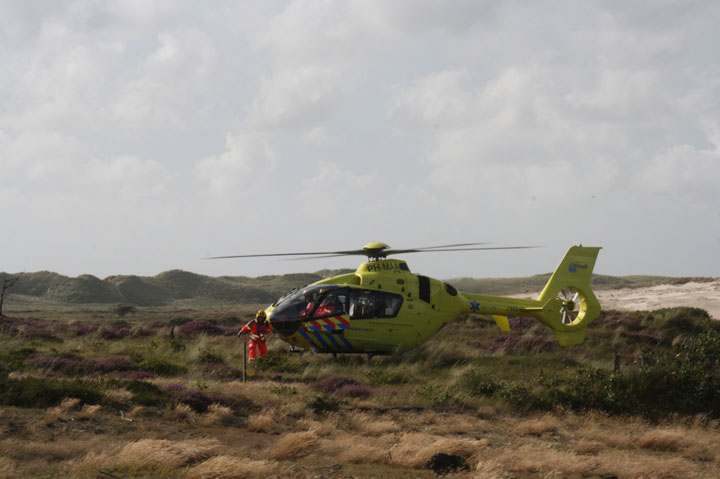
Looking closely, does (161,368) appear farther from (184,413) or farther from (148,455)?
(148,455)

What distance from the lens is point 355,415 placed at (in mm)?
11602

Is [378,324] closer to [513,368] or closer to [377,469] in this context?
[513,368]

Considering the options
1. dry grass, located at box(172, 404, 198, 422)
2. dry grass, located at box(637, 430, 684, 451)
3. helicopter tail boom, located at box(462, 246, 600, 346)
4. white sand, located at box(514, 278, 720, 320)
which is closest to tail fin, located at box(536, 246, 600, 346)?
helicopter tail boom, located at box(462, 246, 600, 346)

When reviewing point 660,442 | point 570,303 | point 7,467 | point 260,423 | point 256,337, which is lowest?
point 660,442

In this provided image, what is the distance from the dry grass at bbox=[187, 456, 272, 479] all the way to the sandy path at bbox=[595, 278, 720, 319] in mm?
44215

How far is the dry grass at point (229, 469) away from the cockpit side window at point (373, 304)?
11061 mm

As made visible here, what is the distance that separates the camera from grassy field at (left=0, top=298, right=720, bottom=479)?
7977mm

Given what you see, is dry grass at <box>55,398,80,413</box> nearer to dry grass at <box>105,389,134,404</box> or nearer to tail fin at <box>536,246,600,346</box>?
dry grass at <box>105,389,134,404</box>

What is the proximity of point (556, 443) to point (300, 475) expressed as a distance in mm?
5286

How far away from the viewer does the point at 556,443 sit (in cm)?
1024

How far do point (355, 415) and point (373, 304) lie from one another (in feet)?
23.7

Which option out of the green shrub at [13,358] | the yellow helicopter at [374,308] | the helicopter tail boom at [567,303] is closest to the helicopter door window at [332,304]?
the yellow helicopter at [374,308]

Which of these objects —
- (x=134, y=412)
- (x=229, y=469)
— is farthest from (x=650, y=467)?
(x=134, y=412)

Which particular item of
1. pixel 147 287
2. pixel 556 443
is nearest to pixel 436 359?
pixel 556 443
